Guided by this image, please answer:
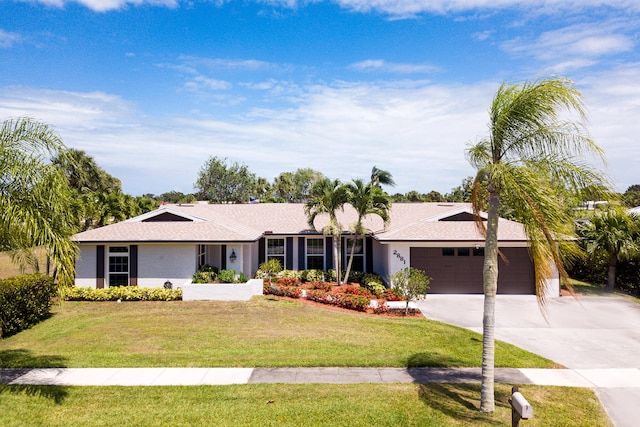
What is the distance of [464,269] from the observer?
20.5 meters

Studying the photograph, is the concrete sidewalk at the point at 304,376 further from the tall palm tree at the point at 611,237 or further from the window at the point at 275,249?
the window at the point at 275,249

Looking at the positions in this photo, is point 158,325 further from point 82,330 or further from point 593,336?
point 593,336

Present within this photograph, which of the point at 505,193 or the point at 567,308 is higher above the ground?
the point at 505,193

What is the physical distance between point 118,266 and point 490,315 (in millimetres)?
18253

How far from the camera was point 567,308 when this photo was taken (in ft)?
58.6

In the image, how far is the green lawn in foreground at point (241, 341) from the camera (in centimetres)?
1133

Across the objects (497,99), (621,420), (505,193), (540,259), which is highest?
(497,99)

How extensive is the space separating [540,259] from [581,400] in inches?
145

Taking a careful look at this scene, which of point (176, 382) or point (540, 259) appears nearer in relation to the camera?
point (540, 259)

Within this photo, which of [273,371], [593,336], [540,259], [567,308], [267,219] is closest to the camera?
[540,259]

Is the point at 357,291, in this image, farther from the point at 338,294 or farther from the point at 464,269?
the point at 464,269

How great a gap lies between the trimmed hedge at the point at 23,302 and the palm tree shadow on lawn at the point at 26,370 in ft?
6.85

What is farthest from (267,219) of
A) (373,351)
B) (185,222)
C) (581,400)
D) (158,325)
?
(581,400)

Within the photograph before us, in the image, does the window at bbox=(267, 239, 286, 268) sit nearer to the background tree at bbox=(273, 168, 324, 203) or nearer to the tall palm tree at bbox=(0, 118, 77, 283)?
the tall palm tree at bbox=(0, 118, 77, 283)
